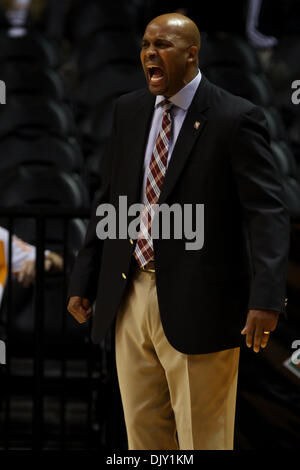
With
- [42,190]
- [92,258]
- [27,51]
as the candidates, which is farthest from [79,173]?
[92,258]

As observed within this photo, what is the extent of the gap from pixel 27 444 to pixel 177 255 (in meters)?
1.91

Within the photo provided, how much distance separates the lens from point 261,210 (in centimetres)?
259

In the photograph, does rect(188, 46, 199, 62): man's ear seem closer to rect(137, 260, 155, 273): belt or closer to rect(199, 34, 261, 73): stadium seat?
rect(137, 260, 155, 273): belt

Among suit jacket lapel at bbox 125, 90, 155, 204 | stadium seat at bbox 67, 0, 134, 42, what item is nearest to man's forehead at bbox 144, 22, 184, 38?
suit jacket lapel at bbox 125, 90, 155, 204

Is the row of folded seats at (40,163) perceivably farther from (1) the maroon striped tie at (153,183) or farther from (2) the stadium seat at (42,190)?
(1) the maroon striped tie at (153,183)

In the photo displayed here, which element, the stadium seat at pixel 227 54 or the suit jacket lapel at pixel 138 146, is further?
the stadium seat at pixel 227 54

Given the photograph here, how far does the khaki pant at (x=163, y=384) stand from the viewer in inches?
106

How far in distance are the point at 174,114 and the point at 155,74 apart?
0.16 meters

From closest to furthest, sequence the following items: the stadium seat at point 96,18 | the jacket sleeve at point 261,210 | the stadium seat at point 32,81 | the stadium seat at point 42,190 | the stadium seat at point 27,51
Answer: the jacket sleeve at point 261,210
the stadium seat at point 42,190
the stadium seat at point 32,81
the stadium seat at point 27,51
the stadium seat at point 96,18

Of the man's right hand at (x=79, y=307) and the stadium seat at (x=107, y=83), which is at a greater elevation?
the stadium seat at (x=107, y=83)

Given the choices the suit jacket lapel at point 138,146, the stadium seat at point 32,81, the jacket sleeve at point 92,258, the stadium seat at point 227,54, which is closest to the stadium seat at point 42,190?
the stadium seat at point 32,81

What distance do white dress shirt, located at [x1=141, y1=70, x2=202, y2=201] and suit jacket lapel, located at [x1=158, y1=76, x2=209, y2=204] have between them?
0.06 ft

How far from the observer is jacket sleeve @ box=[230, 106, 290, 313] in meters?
2.56

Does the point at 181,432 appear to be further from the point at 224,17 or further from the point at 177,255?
the point at 224,17
